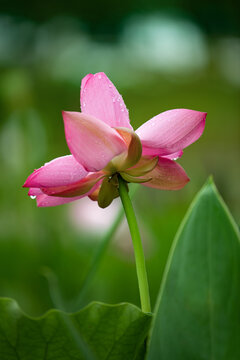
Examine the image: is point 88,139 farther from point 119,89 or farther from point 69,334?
point 119,89

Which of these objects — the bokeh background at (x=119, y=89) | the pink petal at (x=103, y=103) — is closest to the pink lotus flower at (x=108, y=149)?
the pink petal at (x=103, y=103)

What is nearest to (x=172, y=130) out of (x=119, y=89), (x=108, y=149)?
(x=108, y=149)

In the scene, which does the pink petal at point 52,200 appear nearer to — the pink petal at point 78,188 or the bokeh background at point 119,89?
the pink petal at point 78,188

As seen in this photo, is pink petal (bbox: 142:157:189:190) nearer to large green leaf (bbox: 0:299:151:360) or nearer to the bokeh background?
large green leaf (bbox: 0:299:151:360)

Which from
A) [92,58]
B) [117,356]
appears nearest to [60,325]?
[117,356]

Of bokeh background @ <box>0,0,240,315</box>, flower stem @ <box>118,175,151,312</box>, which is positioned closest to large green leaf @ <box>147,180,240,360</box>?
flower stem @ <box>118,175,151,312</box>
